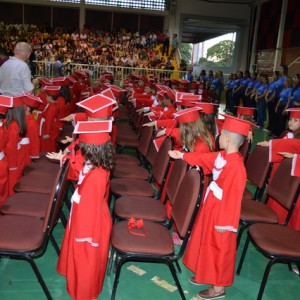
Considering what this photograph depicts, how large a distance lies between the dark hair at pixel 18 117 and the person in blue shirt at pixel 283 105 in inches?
268

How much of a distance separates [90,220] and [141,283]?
0.83 m

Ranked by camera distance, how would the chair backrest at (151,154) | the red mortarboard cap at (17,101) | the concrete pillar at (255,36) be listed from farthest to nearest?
the concrete pillar at (255,36) → the chair backrest at (151,154) → the red mortarboard cap at (17,101)

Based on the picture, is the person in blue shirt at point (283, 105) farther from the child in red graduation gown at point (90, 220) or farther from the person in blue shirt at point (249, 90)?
the child in red graduation gown at point (90, 220)

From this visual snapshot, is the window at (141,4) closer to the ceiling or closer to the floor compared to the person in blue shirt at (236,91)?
closer to the ceiling

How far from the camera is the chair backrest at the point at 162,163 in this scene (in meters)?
3.15

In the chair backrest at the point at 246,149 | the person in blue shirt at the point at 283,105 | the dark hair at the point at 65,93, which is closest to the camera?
the chair backrest at the point at 246,149

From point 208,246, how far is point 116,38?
741 inches

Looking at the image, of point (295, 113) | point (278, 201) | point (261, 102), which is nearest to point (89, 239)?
point (278, 201)

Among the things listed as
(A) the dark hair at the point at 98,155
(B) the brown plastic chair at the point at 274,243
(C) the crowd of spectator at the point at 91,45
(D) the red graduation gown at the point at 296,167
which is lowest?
(B) the brown plastic chair at the point at 274,243

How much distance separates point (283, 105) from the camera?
29.3 feet

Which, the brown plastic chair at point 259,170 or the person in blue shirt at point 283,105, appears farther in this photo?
the person in blue shirt at point 283,105

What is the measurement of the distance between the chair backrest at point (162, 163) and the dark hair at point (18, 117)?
142cm

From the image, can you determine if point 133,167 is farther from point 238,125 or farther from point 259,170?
point 238,125

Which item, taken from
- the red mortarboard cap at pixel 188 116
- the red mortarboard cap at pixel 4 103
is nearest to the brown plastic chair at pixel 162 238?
the red mortarboard cap at pixel 188 116
